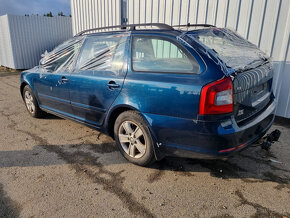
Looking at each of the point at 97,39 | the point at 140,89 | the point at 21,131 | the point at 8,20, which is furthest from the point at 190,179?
the point at 8,20

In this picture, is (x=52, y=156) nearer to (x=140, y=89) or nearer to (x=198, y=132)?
(x=140, y=89)

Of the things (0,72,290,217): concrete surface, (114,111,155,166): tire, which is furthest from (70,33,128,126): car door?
(0,72,290,217): concrete surface

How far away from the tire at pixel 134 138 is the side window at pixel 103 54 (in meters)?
0.64

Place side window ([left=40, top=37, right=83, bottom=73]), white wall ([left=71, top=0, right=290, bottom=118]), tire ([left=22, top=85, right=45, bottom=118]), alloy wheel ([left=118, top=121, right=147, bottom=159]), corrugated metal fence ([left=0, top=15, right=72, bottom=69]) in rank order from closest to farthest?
1. alloy wheel ([left=118, top=121, right=147, bottom=159])
2. side window ([left=40, top=37, right=83, bottom=73])
3. white wall ([left=71, top=0, right=290, bottom=118])
4. tire ([left=22, top=85, right=45, bottom=118])
5. corrugated metal fence ([left=0, top=15, right=72, bottom=69])

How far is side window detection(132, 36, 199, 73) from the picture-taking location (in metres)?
2.43

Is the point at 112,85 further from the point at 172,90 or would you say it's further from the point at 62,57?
the point at 62,57

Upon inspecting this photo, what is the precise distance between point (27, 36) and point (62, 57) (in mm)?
9863

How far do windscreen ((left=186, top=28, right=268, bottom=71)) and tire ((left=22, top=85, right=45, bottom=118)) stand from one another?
3494 millimetres

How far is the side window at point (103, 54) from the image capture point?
303cm

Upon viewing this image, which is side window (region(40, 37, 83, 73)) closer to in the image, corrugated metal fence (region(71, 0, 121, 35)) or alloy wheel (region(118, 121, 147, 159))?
alloy wheel (region(118, 121, 147, 159))

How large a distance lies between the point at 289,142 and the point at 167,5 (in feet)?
13.5

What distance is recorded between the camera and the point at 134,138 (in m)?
2.91

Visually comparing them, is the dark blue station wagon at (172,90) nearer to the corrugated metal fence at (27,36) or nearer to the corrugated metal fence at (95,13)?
the corrugated metal fence at (95,13)

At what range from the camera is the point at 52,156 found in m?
3.34
